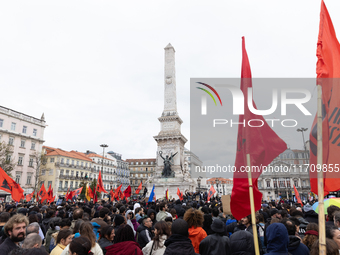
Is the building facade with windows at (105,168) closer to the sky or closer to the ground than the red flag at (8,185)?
closer to the sky

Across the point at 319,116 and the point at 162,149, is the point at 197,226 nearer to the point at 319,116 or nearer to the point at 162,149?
the point at 319,116

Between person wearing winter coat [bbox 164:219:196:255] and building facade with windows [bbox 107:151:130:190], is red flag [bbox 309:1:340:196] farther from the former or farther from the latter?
building facade with windows [bbox 107:151:130:190]

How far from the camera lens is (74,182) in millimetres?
60719

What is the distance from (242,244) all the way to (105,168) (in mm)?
76510

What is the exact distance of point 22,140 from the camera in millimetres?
46938

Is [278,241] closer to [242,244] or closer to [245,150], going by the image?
[242,244]

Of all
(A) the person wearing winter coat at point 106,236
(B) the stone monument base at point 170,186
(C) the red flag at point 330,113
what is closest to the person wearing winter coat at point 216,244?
(A) the person wearing winter coat at point 106,236

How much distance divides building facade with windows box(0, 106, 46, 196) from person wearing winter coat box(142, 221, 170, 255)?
157 feet

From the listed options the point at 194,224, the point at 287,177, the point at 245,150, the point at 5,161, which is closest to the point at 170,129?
the point at 5,161

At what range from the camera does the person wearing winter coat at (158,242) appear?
14.2 ft

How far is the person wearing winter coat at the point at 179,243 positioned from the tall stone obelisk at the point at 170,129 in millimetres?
33416

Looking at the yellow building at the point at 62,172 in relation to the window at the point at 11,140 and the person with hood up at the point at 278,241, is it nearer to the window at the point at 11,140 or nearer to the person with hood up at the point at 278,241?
the window at the point at 11,140

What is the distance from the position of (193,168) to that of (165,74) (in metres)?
52.2

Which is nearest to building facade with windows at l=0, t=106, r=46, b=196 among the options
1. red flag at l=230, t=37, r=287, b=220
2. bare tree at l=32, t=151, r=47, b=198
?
bare tree at l=32, t=151, r=47, b=198
